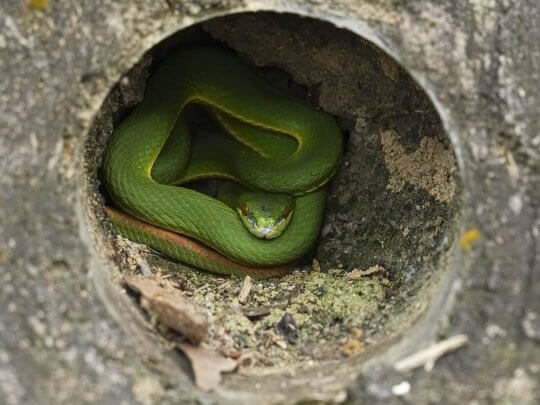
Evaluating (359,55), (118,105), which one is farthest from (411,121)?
(118,105)

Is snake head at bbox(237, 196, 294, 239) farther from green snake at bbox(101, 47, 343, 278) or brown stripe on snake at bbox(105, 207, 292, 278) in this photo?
brown stripe on snake at bbox(105, 207, 292, 278)

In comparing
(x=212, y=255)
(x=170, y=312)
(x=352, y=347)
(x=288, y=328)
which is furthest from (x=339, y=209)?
(x=170, y=312)

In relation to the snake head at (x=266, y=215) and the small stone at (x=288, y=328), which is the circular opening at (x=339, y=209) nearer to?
the small stone at (x=288, y=328)

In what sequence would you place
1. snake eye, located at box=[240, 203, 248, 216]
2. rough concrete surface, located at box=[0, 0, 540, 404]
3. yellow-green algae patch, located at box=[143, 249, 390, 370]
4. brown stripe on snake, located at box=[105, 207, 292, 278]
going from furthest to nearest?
snake eye, located at box=[240, 203, 248, 216]
brown stripe on snake, located at box=[105, 207, 292, 278]
yellow-green algae patch, located at box=[143, 249, 390, 370]
rough concrete surface, located at box=[0, 0, 540, 404]

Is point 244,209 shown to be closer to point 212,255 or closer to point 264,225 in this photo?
point 264,225

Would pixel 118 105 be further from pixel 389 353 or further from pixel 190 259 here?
pixel 389 353

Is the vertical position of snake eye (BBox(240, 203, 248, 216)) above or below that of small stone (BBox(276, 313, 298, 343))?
above

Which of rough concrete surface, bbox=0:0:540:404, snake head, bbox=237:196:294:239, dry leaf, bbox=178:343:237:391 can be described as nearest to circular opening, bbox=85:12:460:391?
dry leaf, bbox=178:343:237:391
